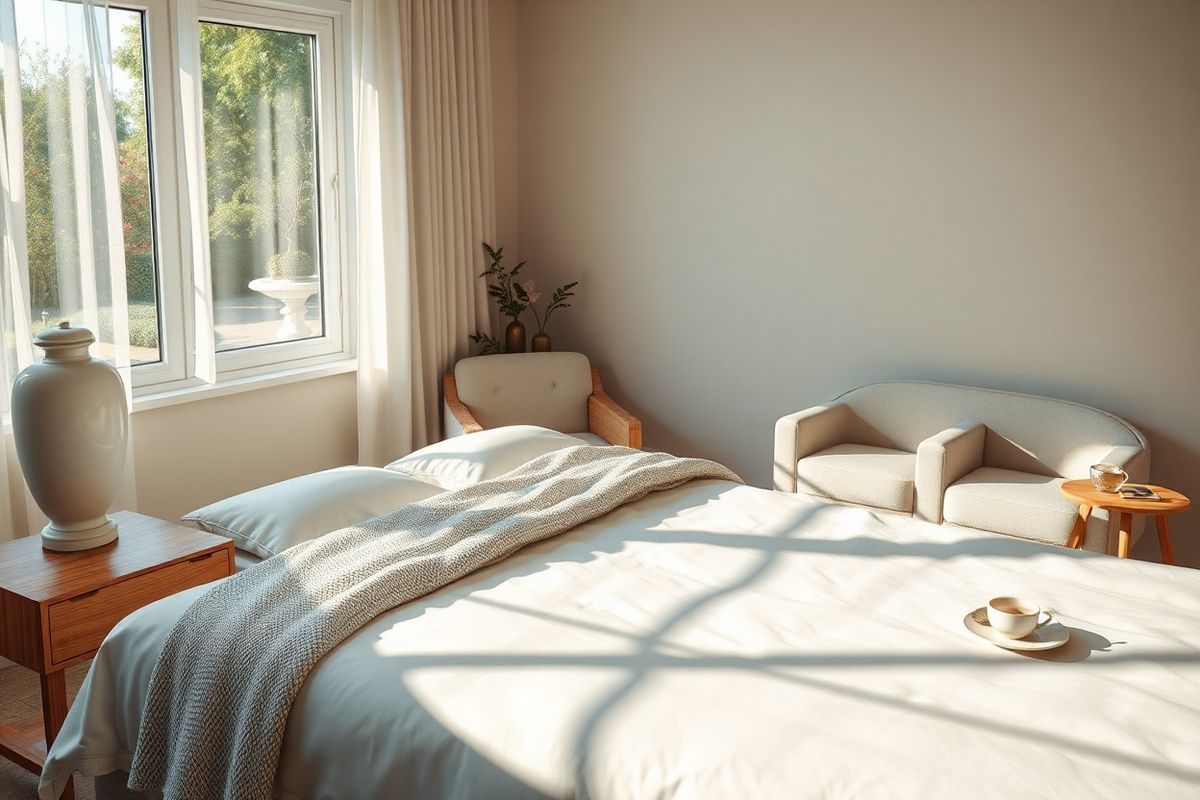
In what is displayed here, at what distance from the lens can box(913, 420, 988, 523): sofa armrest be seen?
3.89 m

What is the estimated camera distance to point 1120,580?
100 inches

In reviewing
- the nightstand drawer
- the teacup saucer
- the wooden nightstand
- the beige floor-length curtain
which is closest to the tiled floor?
the wooden nightstand

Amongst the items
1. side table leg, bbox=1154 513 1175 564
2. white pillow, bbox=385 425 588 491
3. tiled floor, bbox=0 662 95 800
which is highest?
white pillow, bbox=385 425 588 491

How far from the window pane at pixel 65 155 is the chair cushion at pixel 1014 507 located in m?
3.12

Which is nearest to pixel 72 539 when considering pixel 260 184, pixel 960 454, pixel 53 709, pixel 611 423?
pixel 53 709

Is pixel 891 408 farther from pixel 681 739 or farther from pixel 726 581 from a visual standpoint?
pixel 681 739

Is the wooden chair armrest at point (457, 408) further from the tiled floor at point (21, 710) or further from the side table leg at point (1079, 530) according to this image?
the side table leg at point (1079, 530)

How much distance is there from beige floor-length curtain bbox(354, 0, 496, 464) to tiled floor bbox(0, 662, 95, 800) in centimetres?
162

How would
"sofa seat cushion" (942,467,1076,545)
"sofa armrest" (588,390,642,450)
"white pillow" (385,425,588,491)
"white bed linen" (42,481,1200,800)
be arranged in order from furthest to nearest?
"sofa armrest" (588,390,642,450)
"sofa seat cushion" (942,467,1076,545)
"white pillow" (385,425,588,491)
"white bed linen" (42,481,1200,800)

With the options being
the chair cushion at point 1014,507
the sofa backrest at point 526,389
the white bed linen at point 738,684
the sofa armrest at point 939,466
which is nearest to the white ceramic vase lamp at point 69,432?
the white bed linen at point 738,684

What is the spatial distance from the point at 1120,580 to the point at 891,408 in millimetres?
1943

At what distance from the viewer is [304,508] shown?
2.94 meters

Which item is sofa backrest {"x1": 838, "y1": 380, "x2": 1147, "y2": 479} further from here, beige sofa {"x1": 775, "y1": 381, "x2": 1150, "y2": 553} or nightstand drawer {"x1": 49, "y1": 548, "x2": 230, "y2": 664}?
nightstand drawer {"x1": 49, "y1": 548, "x2": 230, "y2": 664}

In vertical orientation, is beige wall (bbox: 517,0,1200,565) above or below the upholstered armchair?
above
